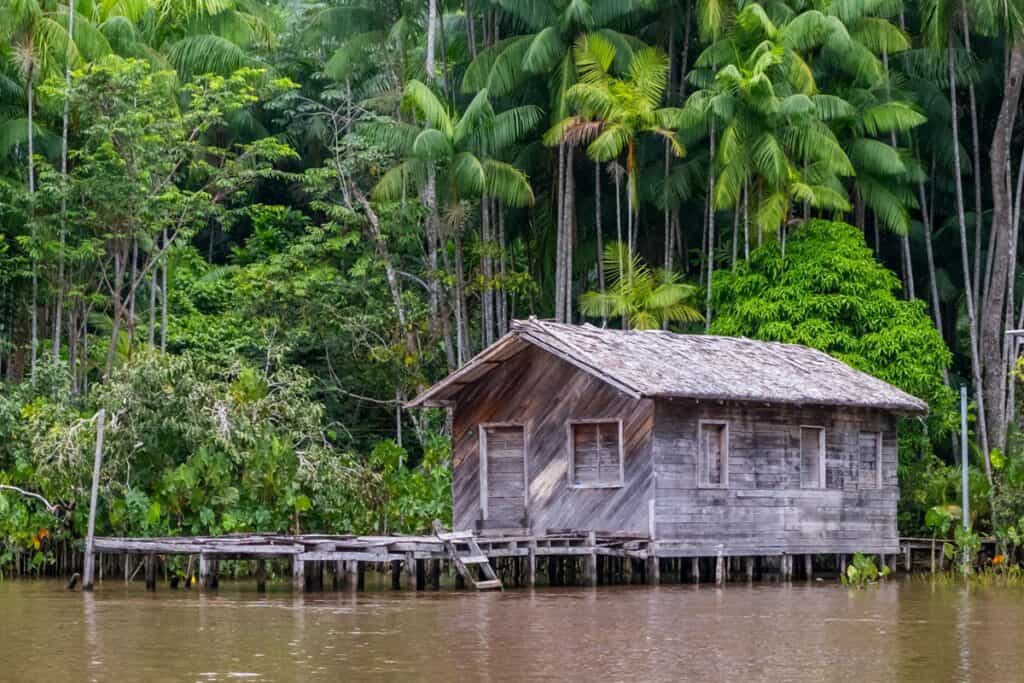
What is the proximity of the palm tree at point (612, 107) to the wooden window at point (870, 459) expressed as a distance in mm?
7737

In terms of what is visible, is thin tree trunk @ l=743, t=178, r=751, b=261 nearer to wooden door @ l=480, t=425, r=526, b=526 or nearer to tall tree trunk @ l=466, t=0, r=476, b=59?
tall tree trunk @ l=466, t=0, r=476, b=59

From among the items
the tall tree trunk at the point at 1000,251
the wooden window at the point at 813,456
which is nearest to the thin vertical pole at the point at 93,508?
the wooden window at the point at 813,456

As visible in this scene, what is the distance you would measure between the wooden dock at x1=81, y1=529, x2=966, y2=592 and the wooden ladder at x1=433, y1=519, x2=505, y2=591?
0.05 feet

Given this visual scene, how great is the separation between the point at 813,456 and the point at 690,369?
9.98ft

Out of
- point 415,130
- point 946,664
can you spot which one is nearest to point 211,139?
point 415,130

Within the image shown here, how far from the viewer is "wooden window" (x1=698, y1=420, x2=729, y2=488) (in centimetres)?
2805

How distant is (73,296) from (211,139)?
543 inches

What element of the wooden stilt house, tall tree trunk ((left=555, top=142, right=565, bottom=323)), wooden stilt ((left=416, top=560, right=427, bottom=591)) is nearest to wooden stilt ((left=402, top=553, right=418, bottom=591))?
wooden stilt ((left=416, top=560, right=427, bottom=591))

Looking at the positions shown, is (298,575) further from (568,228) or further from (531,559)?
(568,228)

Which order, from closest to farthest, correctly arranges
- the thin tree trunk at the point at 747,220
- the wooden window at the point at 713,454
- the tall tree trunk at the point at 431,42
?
the wooden window at the point at 713,454 < the thin tree trunk at the point at 747,220 < the tall tree trunk at the point at 431,42

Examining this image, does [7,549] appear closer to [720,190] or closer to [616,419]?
[616,419]

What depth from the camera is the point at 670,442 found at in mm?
27562

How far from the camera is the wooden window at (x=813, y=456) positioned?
29.6 meters

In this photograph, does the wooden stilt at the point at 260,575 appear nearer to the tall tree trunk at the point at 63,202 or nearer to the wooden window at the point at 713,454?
the wooden window at the point at 713,454
